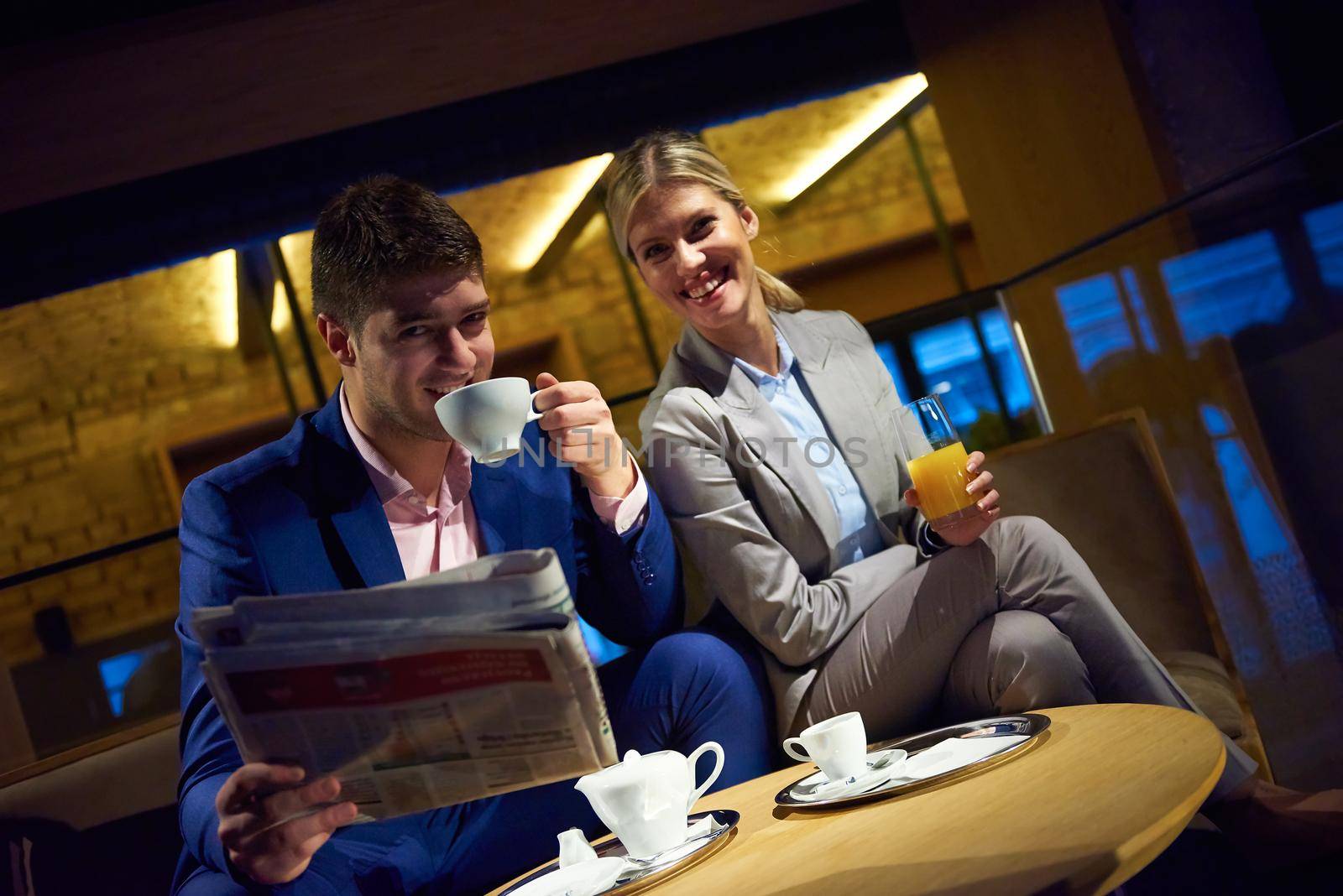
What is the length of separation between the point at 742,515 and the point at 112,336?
210 inches

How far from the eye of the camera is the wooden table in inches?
29.3

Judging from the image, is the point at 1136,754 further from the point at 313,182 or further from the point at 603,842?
the point at 313,182

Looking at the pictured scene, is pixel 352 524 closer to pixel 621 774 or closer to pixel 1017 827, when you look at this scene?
pixel 621 774

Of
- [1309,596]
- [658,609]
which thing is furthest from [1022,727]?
[1309,596]

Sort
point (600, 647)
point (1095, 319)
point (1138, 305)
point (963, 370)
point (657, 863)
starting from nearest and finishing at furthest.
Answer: point (657, 863)
point (600, 647)
point (1138, 305)
point (1095, 319)
point (963, 370)

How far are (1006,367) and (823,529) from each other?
2.17 metres

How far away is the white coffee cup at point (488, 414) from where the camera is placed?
49.9 inches

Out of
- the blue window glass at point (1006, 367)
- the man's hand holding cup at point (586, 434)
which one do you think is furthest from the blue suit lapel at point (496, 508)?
the blue window glass at point (1006, 367)

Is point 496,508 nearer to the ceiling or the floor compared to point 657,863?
nearer to the ceiling

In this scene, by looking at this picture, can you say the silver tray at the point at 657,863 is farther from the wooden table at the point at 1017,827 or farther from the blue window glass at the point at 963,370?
the blue window glass at the point at 963,370

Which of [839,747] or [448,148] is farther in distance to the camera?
[448,148]

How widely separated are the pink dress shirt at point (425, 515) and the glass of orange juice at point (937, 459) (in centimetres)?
39

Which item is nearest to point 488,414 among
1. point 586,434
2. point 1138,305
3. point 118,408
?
point 586,434

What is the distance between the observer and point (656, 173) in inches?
74.8
